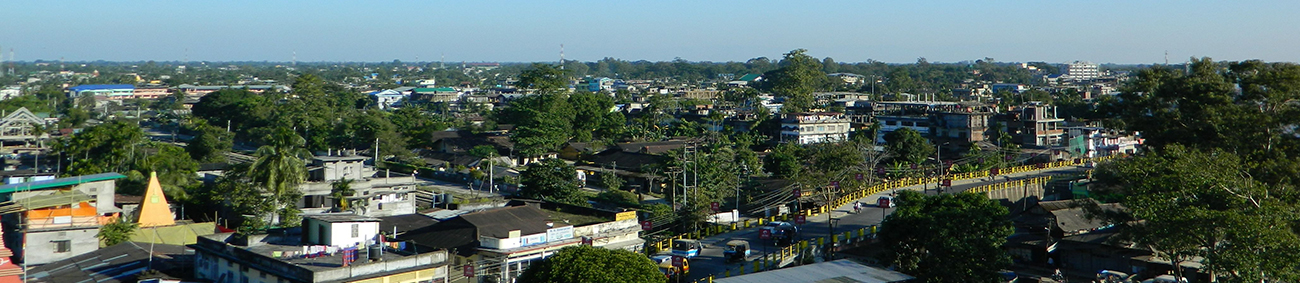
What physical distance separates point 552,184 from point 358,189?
7.25m

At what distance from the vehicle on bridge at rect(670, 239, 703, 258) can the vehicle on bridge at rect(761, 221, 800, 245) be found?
103 inches

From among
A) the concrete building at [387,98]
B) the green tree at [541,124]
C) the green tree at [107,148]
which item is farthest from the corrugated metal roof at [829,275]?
the concrete building at [387,98]

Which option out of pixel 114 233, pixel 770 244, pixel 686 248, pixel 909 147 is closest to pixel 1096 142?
pixel 909 147

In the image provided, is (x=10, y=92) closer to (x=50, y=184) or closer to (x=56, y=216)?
(x=50, y=184)

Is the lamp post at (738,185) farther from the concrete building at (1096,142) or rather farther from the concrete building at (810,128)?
the concrete building at (1096,142)

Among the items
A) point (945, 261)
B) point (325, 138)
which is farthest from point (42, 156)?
point (945, 261)

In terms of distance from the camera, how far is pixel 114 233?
3127cm

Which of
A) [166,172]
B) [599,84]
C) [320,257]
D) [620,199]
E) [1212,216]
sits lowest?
[620,199]

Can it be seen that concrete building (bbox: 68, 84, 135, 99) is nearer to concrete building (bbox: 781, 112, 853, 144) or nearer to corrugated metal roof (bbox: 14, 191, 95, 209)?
concrete building (bbox: 781, 112, 853, 144)

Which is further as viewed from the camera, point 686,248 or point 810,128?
point 810,128

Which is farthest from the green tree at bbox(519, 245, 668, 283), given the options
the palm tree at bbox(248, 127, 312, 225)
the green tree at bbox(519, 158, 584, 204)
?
the green tree at bbox(519, 158, 584, 204)

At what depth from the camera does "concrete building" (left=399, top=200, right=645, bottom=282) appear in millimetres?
26781

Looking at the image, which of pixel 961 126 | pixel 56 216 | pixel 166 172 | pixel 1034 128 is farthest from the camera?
pixel 961 126

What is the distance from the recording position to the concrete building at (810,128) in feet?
233
